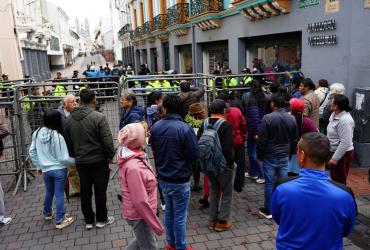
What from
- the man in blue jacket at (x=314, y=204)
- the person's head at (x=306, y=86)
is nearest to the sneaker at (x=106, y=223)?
the man in blue jacket at (x=314, y=204)

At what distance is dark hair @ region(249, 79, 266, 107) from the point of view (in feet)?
20.1

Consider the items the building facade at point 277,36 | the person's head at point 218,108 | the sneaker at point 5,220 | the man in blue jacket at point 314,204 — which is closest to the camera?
the man in blue jacket at point 314,204

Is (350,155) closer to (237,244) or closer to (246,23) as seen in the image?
A: (237,244)

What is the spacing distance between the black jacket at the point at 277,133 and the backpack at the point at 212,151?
675 millimetres

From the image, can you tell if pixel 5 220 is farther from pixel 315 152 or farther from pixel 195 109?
pixel 315 152

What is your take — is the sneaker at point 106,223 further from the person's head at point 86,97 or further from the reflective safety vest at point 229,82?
the reflective safety vest at point 229,82

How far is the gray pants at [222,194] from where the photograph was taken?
4531 mm

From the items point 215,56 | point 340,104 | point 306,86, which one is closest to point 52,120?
point 340,104

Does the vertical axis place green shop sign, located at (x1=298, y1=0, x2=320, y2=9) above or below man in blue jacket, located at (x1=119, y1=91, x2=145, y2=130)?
above

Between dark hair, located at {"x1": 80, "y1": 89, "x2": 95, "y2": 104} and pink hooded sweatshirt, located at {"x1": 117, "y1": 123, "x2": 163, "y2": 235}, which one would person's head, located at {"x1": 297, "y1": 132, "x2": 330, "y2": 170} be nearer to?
pink hooded sweatshirt, located at {"x1": 117, "y1": 123, "x2": 163, "y2": 235}

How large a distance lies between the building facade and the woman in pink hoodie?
5340 millimetres

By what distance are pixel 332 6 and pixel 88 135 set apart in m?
5.77

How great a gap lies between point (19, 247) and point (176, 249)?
2091 millimetres

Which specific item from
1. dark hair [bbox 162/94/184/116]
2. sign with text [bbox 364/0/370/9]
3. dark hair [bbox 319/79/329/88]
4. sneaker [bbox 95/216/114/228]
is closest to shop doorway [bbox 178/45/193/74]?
dark hair [bbox 319/79/329/88]
